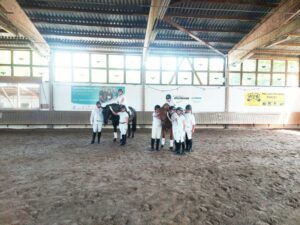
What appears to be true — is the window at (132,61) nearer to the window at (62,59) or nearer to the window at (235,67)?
the window at (62,59)

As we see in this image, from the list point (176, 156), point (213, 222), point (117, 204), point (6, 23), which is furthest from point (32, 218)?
point (6, 23)

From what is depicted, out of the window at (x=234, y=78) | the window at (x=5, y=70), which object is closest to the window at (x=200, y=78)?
the window at (x=234, y=78)

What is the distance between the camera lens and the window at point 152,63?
13.4 meters

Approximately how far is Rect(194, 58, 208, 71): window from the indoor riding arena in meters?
0.06

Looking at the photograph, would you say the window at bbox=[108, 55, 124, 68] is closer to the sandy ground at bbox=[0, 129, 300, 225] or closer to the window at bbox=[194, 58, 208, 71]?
the window at bbox=[194, 58, 208, 71]

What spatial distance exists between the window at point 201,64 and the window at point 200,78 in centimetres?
29

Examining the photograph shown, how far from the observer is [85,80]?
1298 cm

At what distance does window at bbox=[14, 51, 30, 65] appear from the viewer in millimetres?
12531

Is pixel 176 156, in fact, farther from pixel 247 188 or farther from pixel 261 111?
pixel 261 111

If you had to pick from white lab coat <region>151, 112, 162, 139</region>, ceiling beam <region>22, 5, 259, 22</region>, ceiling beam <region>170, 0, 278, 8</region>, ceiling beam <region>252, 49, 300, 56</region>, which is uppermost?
ceiling beam <region>170, 0, 278, 8</region>

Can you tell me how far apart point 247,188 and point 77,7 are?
28.3 feet

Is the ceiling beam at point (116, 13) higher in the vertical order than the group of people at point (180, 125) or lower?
higher

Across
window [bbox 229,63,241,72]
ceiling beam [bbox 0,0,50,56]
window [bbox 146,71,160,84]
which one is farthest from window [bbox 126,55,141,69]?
window [bbox 229,63,241,72]

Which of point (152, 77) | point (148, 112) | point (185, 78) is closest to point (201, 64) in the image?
point (185, 78)
